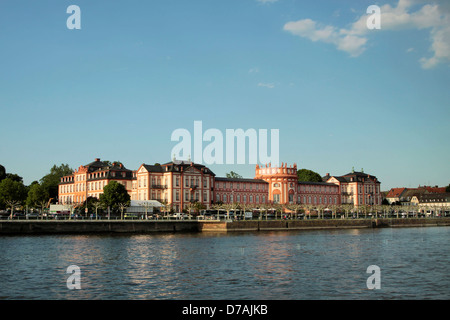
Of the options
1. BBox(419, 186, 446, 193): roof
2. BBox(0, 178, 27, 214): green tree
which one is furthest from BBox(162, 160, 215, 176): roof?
BBox(419, 186, 446, 193): roof

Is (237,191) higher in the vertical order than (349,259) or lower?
higher

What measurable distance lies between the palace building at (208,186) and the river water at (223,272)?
53482 millimetres

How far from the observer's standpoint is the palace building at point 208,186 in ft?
350

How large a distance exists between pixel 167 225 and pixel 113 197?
1815cm

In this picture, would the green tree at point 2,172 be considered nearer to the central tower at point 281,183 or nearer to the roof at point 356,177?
the central tower at point 281,183

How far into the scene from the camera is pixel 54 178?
14925 cm

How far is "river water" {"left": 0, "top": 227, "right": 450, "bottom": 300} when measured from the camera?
89.4ft

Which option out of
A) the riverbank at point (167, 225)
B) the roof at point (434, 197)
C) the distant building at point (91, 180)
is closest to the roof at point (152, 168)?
the distant building at point (91, 180)

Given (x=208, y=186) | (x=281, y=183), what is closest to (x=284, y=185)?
(x=281, y=183)

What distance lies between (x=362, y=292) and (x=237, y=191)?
90813 millimetres
